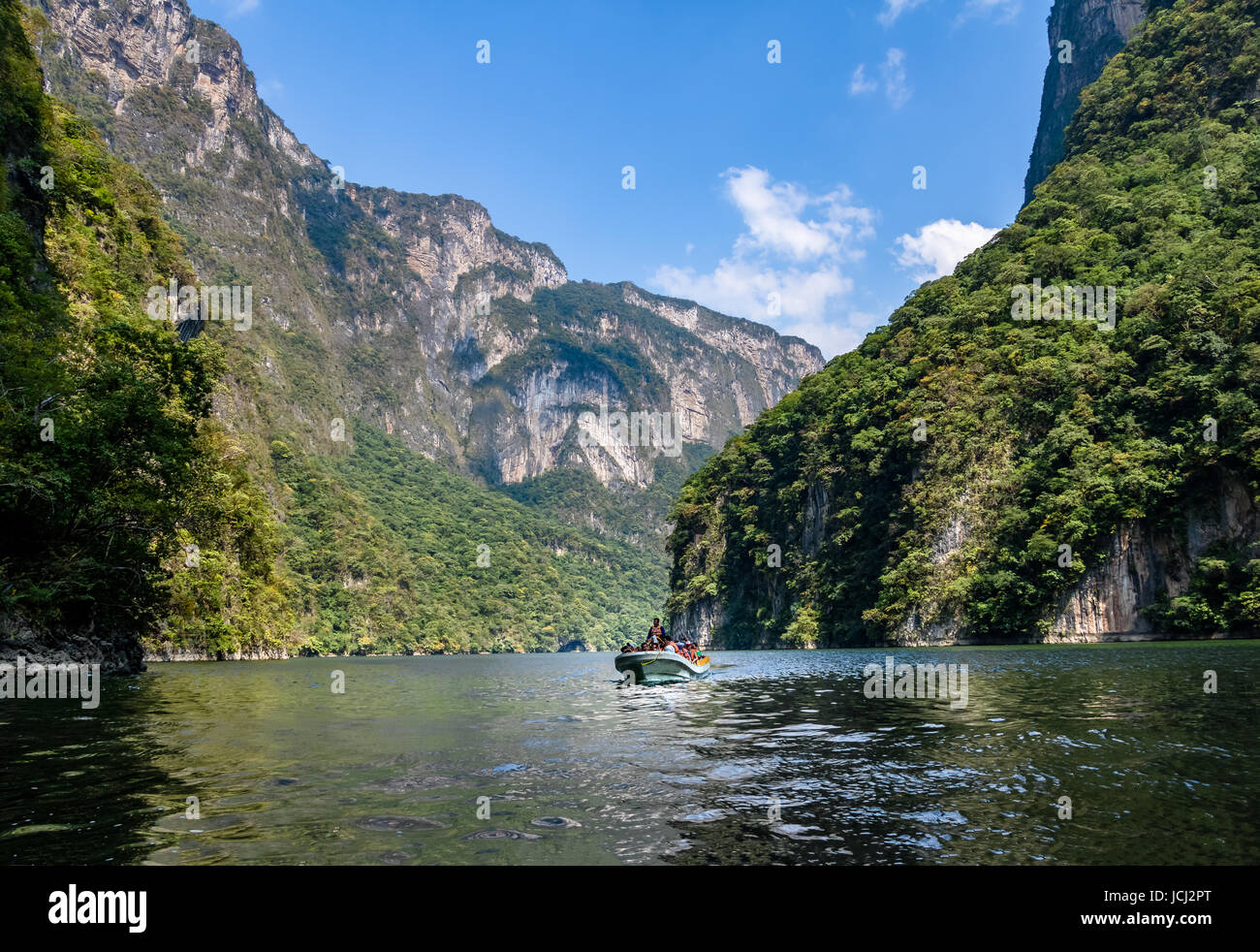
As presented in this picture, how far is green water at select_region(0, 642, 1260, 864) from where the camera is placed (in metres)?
7.80

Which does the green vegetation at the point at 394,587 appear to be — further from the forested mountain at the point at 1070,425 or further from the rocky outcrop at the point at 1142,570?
the rocky outcrop at the point at 1142,570

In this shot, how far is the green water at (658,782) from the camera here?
7797 mm

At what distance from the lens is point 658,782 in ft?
38.1

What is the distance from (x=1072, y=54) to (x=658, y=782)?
174947mm

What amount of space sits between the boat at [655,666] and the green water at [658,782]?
11.6 m

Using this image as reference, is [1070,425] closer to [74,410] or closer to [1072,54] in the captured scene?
[74,410]

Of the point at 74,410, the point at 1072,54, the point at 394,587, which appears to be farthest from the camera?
the point at 394,587

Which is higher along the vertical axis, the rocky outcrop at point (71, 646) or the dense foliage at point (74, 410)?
the dense foliage at point (74, 410)

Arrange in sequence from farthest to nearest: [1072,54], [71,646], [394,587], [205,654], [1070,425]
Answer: [394,587] → [1072,54] → [205,654] → [1070,425] → [71,646]

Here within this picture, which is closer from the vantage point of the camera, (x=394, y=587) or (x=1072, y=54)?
(x=1072, y=54)

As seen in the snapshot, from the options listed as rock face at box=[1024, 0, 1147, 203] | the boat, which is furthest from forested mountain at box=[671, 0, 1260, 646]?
the boat

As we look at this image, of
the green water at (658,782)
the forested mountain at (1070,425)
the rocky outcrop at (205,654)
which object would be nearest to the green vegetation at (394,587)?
the rocky outcrop at (205,654)

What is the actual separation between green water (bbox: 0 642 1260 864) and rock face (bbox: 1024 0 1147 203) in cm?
13989

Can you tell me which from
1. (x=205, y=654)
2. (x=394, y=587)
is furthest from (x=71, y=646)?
(x=394, y=587)
